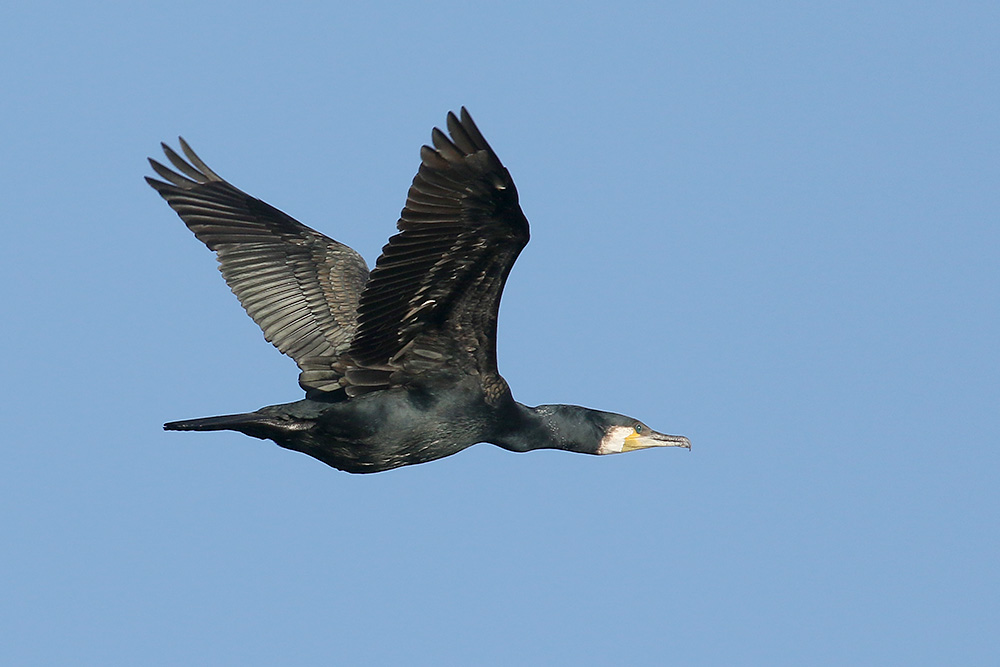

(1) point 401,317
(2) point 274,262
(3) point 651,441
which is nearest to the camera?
(1) point 401,317

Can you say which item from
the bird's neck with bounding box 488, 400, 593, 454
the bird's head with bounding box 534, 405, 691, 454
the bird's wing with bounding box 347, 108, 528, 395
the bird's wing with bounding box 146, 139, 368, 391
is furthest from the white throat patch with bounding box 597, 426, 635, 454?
the bird's wing with bounding box 146, 139, 368, 391

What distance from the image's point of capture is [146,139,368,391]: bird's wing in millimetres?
9578

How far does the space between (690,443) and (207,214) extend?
3.96m

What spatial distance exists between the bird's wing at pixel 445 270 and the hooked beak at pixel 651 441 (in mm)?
1518

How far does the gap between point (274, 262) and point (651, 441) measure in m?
3.06

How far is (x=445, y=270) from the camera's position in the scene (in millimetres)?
7535

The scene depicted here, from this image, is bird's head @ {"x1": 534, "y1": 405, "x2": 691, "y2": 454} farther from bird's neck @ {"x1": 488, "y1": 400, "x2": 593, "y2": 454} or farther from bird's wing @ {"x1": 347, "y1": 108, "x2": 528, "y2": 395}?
bird's wing @ {"x1": 347, "y1": 108, "x2": 528, "y2": 395}

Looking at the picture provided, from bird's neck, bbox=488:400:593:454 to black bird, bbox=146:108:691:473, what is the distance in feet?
0.03

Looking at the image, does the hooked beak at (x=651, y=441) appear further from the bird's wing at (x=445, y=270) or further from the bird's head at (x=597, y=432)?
the bird's wing at (x=445, y=270)

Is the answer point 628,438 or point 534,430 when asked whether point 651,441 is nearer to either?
point 628,438

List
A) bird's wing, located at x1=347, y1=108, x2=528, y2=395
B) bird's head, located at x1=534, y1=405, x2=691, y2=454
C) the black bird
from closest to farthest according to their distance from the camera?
bird's wing, located at x1=347, y1=108, x2=528, y2=395 < the black bird < bird's head, located at x1=534, y1=405, x2=691, y2=454

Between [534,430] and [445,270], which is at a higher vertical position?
[445,270]

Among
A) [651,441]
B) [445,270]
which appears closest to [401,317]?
[445,270]

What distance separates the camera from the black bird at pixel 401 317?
23.7ft
